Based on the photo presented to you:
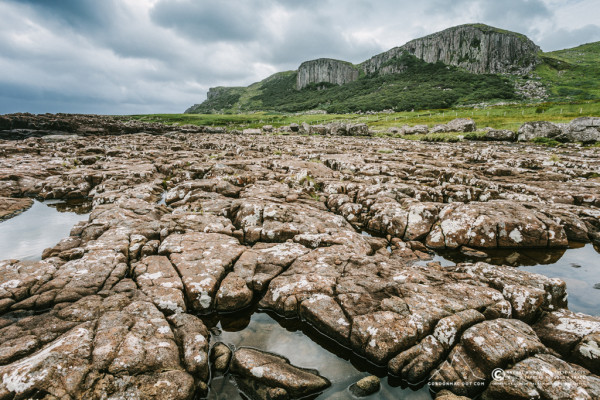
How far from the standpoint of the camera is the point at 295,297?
8.10 metres

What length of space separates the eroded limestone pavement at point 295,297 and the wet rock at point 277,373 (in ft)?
0.10

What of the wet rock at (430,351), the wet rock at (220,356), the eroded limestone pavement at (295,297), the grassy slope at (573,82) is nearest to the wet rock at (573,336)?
the eroded limestone pavement at (295,297)

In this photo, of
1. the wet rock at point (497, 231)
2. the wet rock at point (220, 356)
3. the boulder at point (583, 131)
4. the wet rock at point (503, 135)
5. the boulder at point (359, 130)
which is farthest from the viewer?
the boulder at point (359, 130)

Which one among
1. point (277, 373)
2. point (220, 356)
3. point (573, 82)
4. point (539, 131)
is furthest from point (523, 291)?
point (573, 82)

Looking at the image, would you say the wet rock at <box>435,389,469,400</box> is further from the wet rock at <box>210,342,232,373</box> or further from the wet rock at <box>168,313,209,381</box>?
the wet rock at <box>168,313,209,381</box>

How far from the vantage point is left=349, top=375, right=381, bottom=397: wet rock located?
577 centimetres

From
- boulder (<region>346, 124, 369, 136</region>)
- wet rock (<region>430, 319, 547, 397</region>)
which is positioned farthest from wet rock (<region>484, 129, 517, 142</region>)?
wet rock (<region>430, 319, 547, 397</region>)

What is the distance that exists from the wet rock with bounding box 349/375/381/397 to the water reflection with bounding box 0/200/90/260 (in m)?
13.9

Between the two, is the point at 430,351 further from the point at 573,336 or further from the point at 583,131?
the point at 583,131

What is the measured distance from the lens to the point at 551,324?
6887 mm

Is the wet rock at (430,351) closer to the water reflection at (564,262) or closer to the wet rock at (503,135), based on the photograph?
the water reflection at (564,262)

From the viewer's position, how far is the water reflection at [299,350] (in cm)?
583

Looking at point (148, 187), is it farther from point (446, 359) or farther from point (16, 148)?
point (16, 148)

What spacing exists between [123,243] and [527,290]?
14.1m
